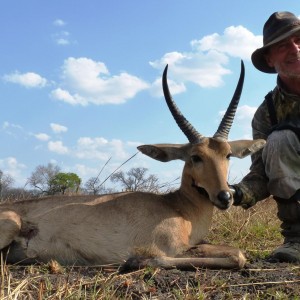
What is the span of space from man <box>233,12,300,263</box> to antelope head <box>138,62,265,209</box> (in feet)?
1.36

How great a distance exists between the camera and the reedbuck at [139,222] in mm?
5594

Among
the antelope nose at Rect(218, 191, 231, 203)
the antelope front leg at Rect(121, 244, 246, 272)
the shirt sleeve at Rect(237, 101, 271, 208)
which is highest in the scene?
the shirt sleeve at Rect(237, 101, 271, 208)

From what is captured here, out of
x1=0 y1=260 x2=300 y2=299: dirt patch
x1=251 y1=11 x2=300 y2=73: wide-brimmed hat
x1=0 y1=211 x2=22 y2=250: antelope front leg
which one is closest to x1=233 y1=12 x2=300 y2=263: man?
x1=251 y1=11 x2=300 y2=73: wide-brimmed hat

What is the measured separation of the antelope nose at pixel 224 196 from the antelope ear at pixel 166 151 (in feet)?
3.22

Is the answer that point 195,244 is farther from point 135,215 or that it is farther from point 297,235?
point 297,235

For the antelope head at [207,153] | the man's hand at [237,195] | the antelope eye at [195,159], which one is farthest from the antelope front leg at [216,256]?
the antelope eye at [195,159]

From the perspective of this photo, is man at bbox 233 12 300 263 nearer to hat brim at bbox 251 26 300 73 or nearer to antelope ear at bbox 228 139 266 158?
hat brim at bbox 251 26 300 73

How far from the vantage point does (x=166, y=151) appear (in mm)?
6625

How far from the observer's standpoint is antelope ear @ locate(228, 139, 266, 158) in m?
6.74

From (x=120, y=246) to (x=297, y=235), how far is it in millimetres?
2214

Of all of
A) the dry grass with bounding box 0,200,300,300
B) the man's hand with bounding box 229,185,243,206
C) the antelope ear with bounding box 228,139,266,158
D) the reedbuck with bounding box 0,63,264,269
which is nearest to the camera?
the dry grass with bounding box 0,200,300,300

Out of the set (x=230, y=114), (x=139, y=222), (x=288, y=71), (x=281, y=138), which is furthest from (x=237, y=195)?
(x=288, y=71)

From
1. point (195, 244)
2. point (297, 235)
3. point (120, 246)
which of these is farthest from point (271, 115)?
point (120, 246)

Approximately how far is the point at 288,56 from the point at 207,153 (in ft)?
5.49
